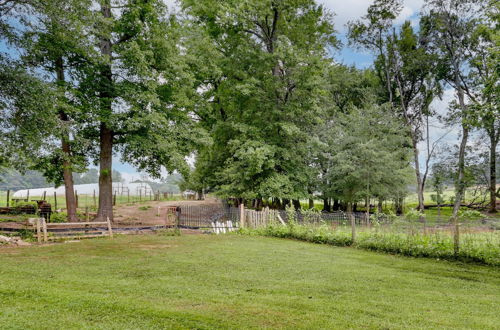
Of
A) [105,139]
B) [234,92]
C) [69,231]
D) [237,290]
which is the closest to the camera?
[237,290]

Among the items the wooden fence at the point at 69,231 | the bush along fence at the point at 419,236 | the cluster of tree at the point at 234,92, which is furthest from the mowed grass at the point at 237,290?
the cluster of tree at the point at 234,92

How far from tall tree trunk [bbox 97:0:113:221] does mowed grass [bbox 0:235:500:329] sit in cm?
858

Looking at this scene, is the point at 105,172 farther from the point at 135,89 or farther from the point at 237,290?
the point at 237,290

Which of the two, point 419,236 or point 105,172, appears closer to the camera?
point 419,236

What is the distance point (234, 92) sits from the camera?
2477 cm

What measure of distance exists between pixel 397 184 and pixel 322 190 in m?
5.41

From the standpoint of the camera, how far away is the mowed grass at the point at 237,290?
489cm

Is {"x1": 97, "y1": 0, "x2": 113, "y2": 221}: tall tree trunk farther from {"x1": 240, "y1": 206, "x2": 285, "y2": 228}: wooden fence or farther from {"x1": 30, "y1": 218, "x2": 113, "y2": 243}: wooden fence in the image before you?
{"x1": 240, "y1": 206, "x2": 285, "y2": 228}: wooden fence

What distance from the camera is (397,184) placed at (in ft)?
85.3

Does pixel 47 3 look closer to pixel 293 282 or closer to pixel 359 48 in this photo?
pixel 293 282

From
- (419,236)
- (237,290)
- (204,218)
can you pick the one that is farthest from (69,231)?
(419,236)

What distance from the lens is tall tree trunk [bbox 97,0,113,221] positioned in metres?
18.9

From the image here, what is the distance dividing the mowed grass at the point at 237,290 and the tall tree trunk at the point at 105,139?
28.1ft

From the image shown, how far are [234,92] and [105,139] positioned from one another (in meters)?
9.17
